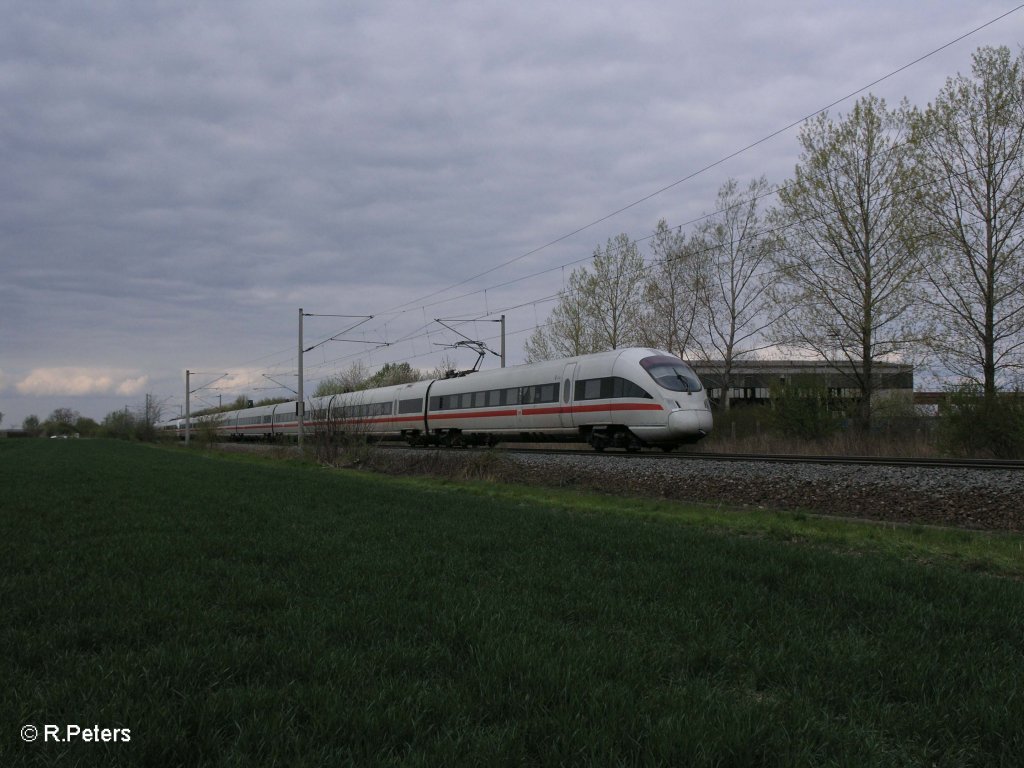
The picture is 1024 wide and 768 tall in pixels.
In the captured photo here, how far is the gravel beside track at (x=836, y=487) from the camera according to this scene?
34.3ft

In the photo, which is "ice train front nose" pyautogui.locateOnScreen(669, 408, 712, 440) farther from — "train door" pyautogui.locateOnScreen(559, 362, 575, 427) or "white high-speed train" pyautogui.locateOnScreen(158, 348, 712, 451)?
"train door" pyautogui.locateOnScreen(559, 362, 575, 427)

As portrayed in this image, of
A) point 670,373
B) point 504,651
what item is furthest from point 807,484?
point 504,651

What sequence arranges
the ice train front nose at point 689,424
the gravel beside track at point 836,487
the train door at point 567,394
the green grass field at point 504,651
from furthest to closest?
1. the train door at point 567,394
2. the ice train front nose at point 689,424
3. the gravel beside track at point 836,487
4. the green grass field at point 504,651

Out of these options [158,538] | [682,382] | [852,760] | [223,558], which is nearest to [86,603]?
[223,558]

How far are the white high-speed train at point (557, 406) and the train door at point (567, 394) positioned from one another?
3 centimetres

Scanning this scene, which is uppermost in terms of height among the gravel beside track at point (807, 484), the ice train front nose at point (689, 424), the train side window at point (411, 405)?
the train side window at point (411, 405)

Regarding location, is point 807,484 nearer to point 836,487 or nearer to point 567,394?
point 836,487

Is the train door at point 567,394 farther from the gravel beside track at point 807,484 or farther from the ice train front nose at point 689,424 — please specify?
the ice train front nose at point 689,424

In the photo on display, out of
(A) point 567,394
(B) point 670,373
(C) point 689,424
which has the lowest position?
(C) point 689,424

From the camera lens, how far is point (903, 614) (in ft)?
16.2

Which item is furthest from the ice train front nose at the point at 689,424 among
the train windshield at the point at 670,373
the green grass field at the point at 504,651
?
the green grass field at the point at 504,651

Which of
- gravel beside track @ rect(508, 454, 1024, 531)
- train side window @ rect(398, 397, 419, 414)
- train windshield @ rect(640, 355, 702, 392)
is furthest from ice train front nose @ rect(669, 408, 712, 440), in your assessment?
train side window @ rect(398, 397, 419, 414)

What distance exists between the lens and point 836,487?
12.3 meters

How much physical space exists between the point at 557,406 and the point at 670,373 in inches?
181
